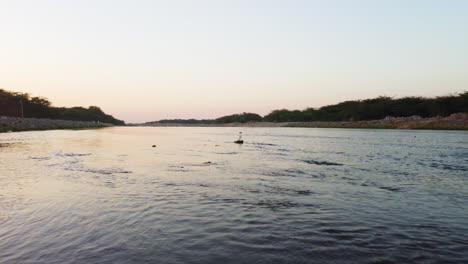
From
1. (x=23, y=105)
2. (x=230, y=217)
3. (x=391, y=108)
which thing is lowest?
(x=230, y=217)

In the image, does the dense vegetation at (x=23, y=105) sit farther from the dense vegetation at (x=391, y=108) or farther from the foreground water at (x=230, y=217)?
the dense vegetation at (x=391, y=108)

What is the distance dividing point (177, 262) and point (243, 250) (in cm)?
141

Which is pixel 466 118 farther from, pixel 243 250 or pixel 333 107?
pixel 243 250

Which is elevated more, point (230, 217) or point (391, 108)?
point (391, 108)

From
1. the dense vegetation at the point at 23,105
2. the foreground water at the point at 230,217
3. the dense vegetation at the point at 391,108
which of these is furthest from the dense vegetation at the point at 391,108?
the dense vegetation at the point at 23,105

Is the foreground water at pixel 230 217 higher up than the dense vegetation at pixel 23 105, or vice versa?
the dense vegetation at pixel 23 105

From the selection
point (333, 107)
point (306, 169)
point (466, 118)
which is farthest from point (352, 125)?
point (306, 169)

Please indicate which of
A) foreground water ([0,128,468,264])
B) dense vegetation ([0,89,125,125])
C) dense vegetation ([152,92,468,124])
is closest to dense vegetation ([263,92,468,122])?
dense vegetation ([152,92,468,124])

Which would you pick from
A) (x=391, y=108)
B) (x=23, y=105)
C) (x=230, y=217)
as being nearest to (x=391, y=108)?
(x=391, y=108)

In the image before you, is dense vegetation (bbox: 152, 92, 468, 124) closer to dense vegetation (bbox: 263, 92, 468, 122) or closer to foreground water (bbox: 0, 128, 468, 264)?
dense vegetation (bbox: 263, 92, 468, 122)

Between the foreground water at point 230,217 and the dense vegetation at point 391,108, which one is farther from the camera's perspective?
the dense vegetation at point 391,108

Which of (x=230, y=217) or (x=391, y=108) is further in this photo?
(x=391, y=108)

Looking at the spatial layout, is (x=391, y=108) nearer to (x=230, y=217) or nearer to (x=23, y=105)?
(x=230, y=217)

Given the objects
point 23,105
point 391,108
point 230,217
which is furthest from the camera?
point 391,108
